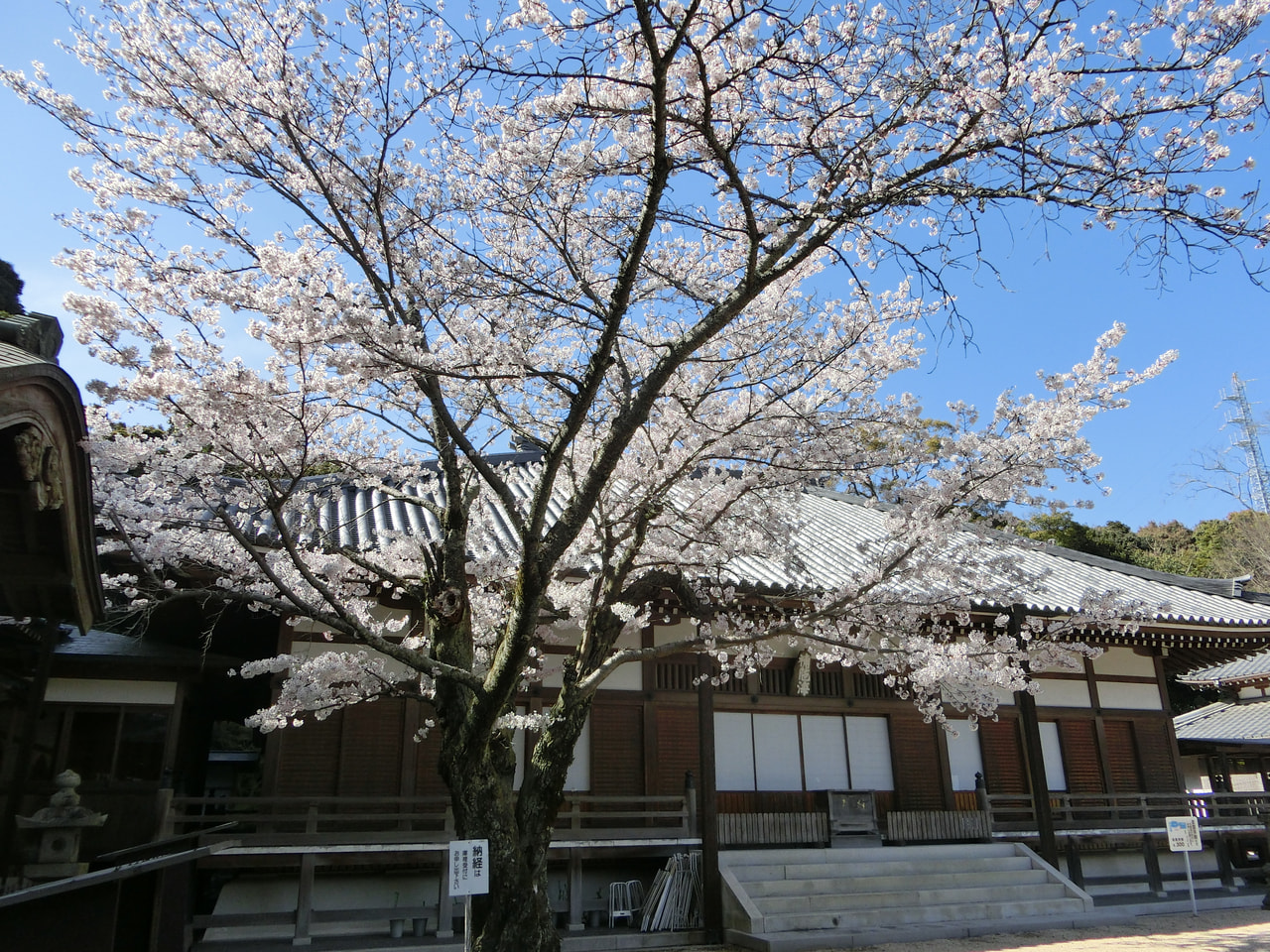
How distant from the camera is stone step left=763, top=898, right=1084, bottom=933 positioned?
8992 millimetres

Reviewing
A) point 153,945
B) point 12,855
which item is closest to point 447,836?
point 153,945

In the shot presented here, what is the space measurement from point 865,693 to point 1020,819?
10.1ft

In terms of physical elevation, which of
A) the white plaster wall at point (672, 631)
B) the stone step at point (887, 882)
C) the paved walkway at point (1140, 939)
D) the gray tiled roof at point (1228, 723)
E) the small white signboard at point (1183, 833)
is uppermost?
the white plaster wall at point (672, 631)

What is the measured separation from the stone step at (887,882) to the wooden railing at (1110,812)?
0.86 meters

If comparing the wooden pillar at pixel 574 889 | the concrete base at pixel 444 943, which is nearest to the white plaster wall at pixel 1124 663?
the concrete base at pixel 444 943

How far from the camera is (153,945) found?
22.0ft

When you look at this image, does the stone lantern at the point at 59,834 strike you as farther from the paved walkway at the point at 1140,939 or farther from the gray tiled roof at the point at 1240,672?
the gray tiled roof at the point at 1240,672

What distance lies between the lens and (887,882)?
10172mm

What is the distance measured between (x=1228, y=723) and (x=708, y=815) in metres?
14.8

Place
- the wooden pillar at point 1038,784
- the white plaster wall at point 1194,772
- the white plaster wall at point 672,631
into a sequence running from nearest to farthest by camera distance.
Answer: the white plaster wall at point 672,631
the wooden pillar at point 1038,784
the white plaster wall at point 1194,772

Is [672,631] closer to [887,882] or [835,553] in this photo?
[835,553]

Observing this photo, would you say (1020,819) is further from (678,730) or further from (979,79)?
(979,79)

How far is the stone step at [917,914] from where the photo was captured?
899cm

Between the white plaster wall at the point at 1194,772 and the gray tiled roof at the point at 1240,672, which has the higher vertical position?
the gray tiled roof at the point at 1240,672
